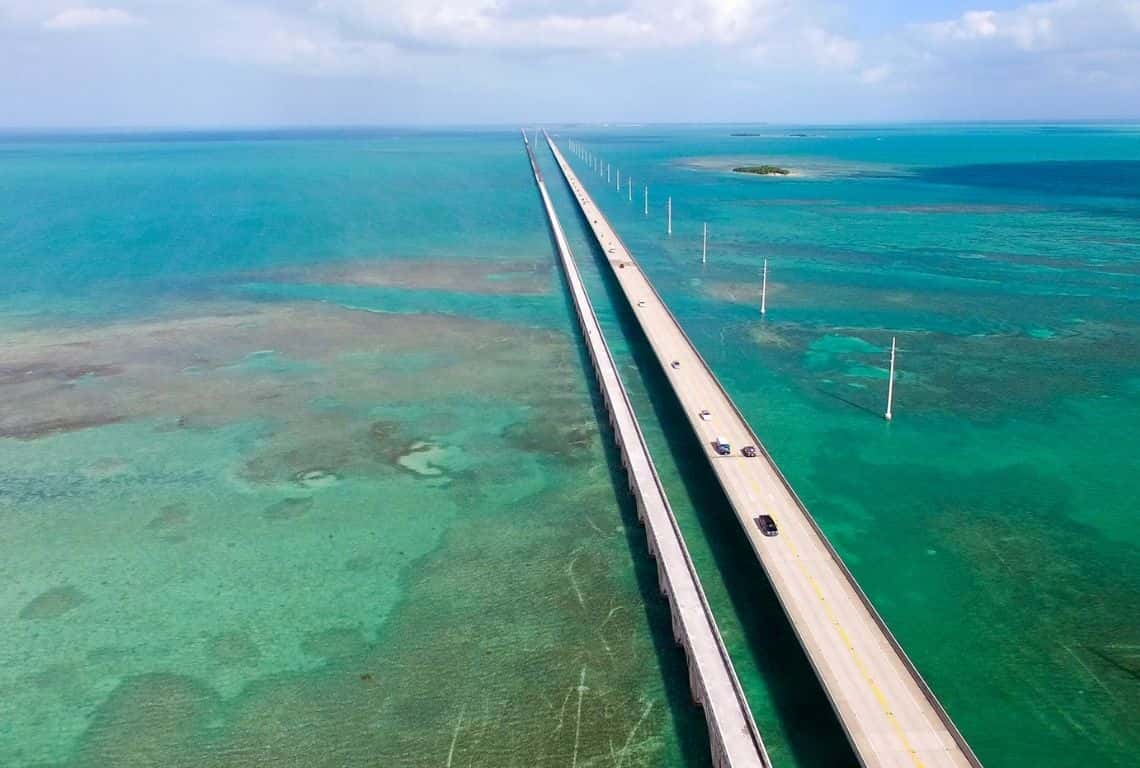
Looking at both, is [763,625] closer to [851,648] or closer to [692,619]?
[692,619]

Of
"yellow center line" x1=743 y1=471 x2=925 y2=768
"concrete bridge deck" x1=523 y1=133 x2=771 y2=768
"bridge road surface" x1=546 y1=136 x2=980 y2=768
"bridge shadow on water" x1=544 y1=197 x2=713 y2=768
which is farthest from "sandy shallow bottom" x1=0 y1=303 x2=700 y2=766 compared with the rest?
"yellow center line" x1=743 y1=471 x2=925 y2=768

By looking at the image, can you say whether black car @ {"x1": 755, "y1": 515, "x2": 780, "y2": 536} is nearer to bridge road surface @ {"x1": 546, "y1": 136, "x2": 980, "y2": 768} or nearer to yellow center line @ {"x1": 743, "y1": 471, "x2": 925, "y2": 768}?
bridge road surface @ {"x1": 546, "y1": 136, "x2": 980, "y2": 768}

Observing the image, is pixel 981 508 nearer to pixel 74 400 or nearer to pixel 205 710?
pixel 205 710

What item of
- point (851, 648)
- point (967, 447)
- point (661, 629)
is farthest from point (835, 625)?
point (967, 447)

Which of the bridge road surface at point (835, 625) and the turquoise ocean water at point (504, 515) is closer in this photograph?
the bridge road surface at point (835, 625)

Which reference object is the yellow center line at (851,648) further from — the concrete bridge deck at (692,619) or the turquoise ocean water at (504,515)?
the concrete bridge deck at (692,619)

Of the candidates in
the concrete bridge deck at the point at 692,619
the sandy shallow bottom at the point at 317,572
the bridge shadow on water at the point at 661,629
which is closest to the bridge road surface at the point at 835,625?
the concrete bridge deck at the point at 692,619
